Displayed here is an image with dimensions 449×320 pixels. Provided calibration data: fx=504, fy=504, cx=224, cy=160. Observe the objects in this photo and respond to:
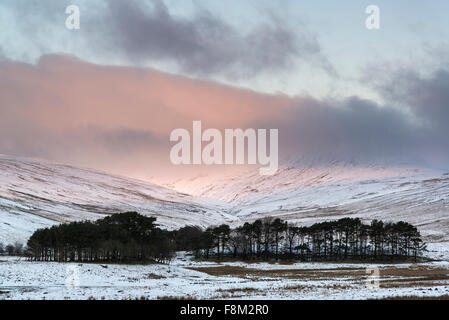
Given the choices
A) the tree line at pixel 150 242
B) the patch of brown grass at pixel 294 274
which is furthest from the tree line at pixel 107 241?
the patch of brown grass at pixel 294 274

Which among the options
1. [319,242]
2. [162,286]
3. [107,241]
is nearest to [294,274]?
[162,286]

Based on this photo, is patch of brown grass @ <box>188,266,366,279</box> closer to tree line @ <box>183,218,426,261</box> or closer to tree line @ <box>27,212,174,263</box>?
tree line @ <box>27,212,174,263</box>

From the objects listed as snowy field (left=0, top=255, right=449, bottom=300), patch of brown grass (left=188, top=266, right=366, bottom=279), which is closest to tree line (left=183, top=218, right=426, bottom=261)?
patch of brown grass (left=188, top=266, right=366, bottom=279)

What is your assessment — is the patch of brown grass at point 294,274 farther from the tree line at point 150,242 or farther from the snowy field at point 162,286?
the tree line at point 150,242

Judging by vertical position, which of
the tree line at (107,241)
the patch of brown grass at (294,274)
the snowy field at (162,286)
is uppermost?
the tree line at (107,241)

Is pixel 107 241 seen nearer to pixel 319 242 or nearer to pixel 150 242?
pixel 150 242

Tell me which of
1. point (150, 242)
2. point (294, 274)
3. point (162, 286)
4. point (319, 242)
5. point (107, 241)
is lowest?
point (294, 274)

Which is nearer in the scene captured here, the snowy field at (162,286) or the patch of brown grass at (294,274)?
the snowy field at (162,286)

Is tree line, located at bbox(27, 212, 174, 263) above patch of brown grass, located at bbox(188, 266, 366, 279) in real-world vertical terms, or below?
above

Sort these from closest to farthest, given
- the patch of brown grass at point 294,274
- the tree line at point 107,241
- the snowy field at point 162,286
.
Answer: the snowy field at point 162,286, the patch of brown grass at point 294,274, the tree line at point 107,241

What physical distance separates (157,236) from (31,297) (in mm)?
60947
